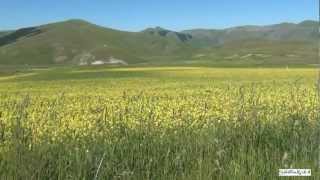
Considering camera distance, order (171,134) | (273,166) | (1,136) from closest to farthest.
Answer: (273,166), (1,136), (171,134)

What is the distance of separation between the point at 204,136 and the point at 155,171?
4.13ft

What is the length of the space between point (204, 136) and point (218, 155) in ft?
2.69

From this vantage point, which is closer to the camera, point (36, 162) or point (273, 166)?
point (36, 162)

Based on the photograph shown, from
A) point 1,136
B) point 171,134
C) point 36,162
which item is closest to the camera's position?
point 36,162

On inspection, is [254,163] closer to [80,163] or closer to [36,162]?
[80,163]

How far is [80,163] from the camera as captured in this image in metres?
7.52

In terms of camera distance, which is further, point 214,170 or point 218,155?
point 218,155

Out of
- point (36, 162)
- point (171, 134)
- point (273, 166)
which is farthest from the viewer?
point (171, 134)

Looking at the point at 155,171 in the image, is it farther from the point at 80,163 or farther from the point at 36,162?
the point at 36,162

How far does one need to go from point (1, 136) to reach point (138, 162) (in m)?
1.95

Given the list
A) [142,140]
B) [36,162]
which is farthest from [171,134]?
[36,162]

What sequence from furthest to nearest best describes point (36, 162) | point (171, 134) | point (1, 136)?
point (171, 134) → point (1, 136) → point (36, 162)

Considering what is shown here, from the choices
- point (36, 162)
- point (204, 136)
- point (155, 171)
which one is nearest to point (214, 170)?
point (155, 171)

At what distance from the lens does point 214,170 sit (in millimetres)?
7281
